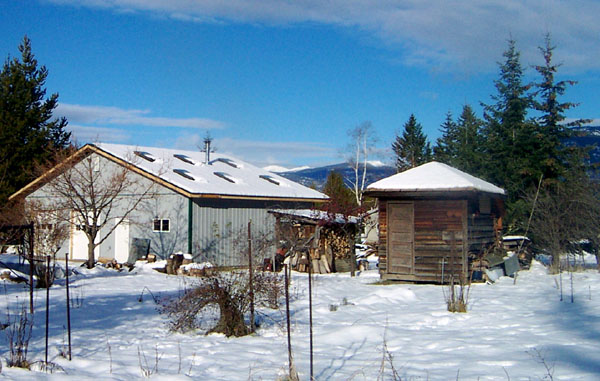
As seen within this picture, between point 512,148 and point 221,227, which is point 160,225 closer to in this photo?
point 221,227

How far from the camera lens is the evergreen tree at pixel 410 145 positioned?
5734 centimetres

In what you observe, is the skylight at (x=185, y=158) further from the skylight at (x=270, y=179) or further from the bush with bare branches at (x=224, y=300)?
the bush with bare branches at (x=224, y=300)

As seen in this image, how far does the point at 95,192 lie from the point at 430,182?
12.6m

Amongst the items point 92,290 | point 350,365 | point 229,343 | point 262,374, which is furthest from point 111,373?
point 92,290

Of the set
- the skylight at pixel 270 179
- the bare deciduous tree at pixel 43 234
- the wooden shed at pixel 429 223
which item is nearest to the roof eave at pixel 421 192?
the wooden shed at pixel 429 223

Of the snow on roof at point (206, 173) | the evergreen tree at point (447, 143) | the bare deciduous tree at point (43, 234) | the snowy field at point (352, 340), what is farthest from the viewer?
the evergreen tree at point (447, 143)

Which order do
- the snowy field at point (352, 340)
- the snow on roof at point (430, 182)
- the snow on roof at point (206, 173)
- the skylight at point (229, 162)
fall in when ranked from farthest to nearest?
the skylight at point (229, 162)
the snow on roof at point (206, 173)
the snow on roof at point (430, 182)
the snowy field at point (352, 340)

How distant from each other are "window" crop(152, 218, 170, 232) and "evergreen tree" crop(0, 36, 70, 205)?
9.85 m

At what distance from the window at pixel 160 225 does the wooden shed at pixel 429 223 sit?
385 inches

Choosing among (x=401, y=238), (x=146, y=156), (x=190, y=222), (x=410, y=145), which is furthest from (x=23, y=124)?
(x=410, y=145)

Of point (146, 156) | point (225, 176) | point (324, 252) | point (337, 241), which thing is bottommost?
point (324, 252)

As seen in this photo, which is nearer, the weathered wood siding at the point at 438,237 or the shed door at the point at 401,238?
the weathered wood siding at the point at 438,237

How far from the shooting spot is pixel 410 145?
58.8 meters

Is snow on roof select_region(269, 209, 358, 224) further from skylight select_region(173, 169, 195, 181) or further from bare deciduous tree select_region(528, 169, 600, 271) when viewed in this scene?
bare deciduous tree select_region(528, 169, 600, 271)
